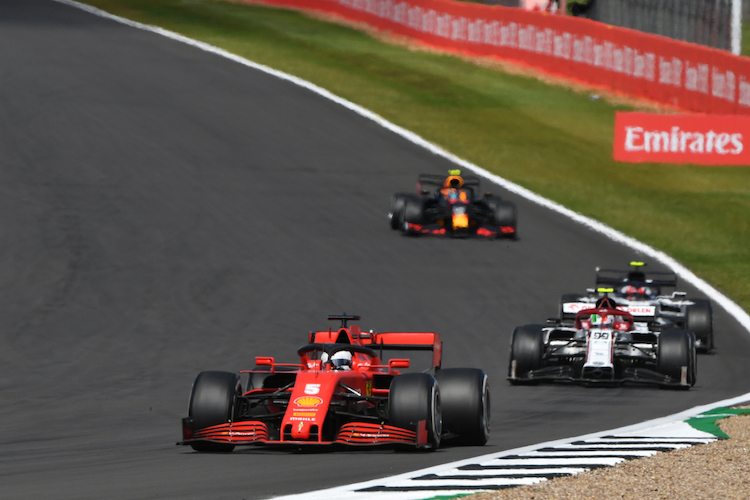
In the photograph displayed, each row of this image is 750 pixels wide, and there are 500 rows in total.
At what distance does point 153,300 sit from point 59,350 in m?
2.98

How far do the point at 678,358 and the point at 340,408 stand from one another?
6.80 meters

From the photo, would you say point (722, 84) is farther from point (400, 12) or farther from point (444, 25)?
point (400, 12)

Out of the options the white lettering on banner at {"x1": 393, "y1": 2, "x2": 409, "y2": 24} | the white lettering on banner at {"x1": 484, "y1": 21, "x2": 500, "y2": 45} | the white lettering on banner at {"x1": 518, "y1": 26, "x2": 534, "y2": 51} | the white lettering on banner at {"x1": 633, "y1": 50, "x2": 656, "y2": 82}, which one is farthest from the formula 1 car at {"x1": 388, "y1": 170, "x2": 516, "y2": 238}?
the white lettering on banner at {"x1": 393, "y1": 2, "x2": 409, "y2": 24}

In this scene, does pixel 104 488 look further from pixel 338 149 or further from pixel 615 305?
pixel 338 149

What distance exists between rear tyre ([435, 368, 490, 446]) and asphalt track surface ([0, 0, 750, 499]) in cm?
28

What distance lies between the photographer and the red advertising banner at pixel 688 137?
32.1 meters

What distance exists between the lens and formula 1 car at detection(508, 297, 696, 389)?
1622 cm

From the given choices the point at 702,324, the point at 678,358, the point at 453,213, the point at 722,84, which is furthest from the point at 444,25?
the point at 678,358

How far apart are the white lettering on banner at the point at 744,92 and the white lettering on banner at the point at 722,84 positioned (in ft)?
0.99

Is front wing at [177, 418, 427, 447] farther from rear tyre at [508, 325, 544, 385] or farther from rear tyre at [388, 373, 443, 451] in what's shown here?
rear tyre at [508, 325, 544, 385]

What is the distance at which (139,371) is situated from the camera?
52.2ft

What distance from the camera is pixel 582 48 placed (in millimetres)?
38812

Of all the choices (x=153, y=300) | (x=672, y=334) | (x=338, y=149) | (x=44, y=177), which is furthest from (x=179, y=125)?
(x=672, y=334)

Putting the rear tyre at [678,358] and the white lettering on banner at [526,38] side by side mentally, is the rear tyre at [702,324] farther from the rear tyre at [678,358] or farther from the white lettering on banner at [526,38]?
the white lettering on banner at [526,38]
